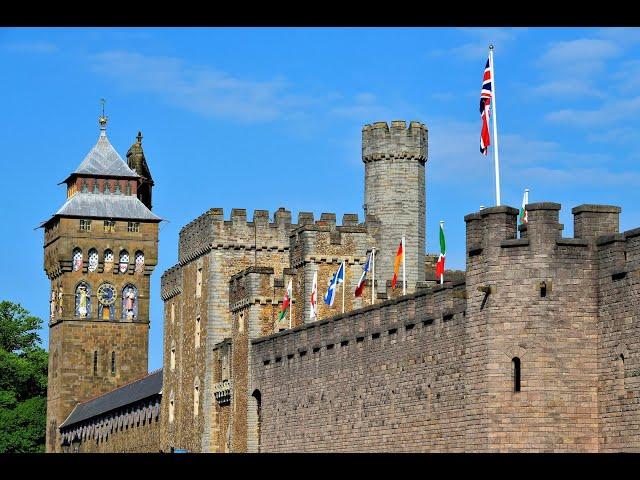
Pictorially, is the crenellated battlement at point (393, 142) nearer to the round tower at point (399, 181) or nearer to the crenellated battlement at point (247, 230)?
the round tower at point (399, 181)

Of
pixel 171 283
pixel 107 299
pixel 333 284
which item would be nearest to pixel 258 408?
pixel 333 284

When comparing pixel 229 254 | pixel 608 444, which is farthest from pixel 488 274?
pixel 229 254

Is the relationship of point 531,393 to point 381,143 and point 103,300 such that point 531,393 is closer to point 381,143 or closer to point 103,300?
point 381,143

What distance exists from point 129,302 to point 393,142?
55.9m

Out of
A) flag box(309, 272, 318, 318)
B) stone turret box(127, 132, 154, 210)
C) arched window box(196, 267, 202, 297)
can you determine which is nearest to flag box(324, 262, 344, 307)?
flag box(309, 272, 318, 318)

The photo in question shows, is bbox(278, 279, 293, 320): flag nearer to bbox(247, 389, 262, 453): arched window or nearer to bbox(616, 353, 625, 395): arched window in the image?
bbox(247, 389, 262, 453): arched window

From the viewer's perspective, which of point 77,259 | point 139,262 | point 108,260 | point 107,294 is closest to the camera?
point 77,259

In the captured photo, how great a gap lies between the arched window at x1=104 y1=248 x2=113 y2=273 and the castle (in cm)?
160

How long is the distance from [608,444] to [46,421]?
304 feet

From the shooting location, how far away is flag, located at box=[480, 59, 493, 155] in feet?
126

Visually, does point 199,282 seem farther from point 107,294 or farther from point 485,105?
point 107,294

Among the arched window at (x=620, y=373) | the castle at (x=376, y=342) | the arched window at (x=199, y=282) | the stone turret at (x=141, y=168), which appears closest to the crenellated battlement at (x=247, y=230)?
the castle at (x=376, y=342)

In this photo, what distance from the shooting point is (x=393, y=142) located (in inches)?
2798

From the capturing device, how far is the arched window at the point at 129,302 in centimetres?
12288
